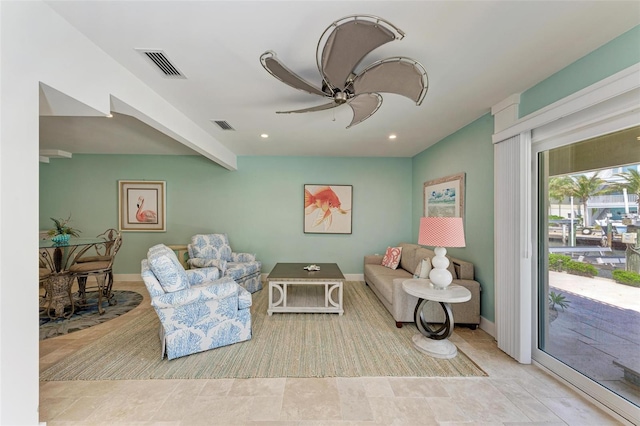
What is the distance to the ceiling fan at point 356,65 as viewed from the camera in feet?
4.48

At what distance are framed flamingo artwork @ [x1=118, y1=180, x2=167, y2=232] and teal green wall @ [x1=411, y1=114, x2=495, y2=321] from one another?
5370 mm

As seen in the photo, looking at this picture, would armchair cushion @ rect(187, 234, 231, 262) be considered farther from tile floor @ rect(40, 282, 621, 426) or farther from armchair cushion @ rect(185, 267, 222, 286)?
tile floor @ rect(40, 282, 621, 426)

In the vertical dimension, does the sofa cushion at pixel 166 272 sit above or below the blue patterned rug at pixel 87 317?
above

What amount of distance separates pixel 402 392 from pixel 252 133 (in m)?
3.51

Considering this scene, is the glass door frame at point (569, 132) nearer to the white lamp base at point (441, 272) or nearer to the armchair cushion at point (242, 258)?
the white lamp base at point (441, 272)

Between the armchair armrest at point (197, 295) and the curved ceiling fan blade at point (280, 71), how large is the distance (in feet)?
6.61

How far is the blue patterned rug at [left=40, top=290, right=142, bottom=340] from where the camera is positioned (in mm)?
2961

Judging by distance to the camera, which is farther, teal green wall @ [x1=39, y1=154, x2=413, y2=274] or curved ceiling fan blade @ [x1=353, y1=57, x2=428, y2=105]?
teal green wall @ [x1=39, y1=154, x2=413, y2=274]

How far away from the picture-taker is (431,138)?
393 centimetres

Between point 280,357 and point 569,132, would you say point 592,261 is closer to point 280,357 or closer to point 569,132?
point 569,132

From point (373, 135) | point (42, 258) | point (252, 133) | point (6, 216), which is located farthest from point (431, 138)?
point (42, 258)

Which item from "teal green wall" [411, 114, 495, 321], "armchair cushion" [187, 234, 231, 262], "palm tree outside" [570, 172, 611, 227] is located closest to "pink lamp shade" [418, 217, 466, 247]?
"teal green wall" [411, 114, 495, 321]

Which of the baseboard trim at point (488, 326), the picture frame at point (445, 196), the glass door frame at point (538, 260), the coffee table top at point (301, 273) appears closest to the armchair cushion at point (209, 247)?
the coffee table top at point (301, 273)

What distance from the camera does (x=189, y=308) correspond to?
7.98 ft
